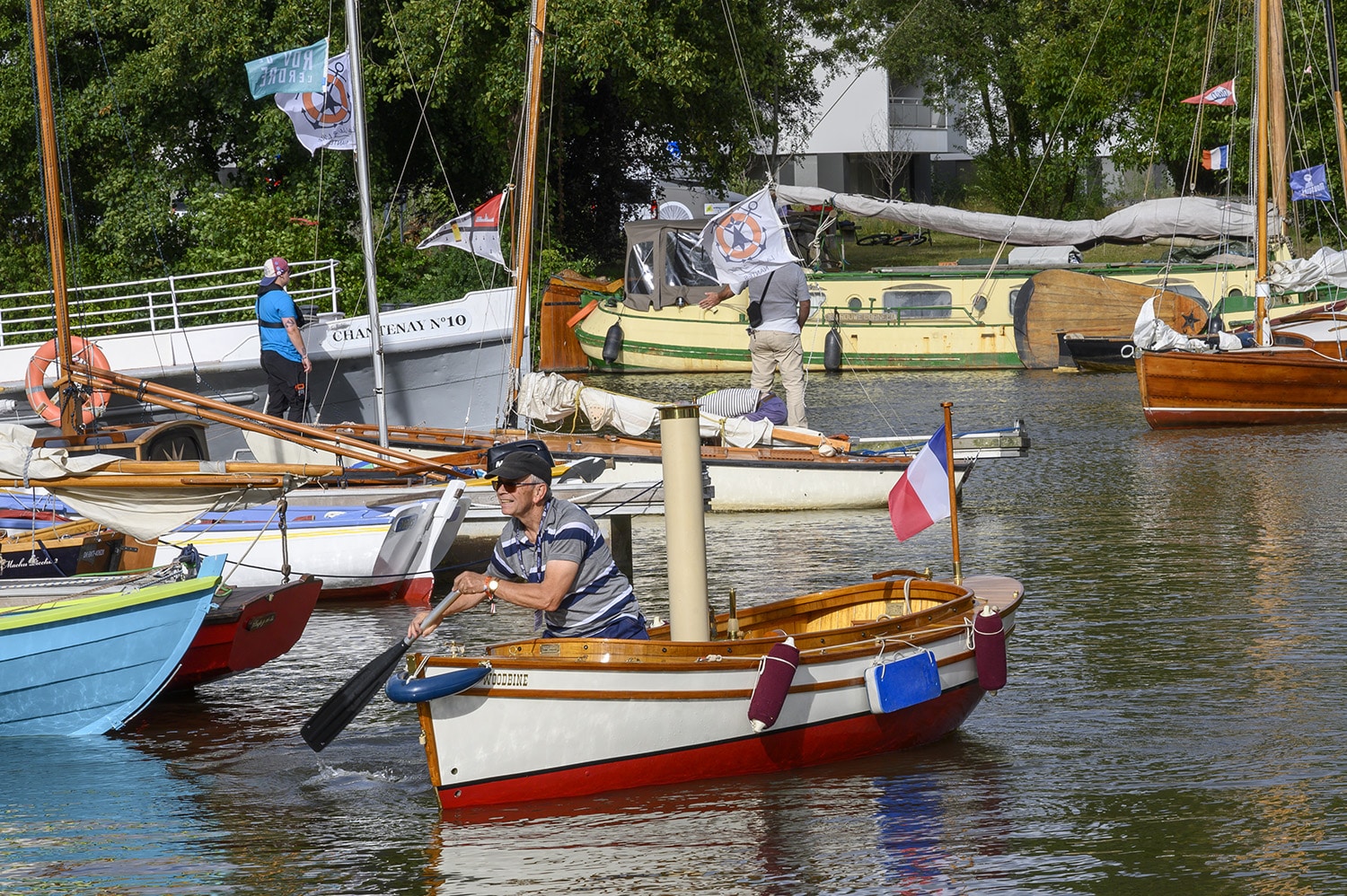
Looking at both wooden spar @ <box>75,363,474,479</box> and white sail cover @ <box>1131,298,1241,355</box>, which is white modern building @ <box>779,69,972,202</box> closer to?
white sail cover @ <box>1131,298,1241,355</box>

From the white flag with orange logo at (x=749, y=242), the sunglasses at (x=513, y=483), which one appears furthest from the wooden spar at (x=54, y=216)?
the sunglasses at (x=513, y=483)

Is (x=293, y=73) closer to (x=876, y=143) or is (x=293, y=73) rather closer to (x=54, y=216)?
(x=54, y=216)

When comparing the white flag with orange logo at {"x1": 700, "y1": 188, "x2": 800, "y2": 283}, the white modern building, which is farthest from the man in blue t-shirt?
the white modern building

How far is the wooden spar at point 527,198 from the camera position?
16344 millimetres

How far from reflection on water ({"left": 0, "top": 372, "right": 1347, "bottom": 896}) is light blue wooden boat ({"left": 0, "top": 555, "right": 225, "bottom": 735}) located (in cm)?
18

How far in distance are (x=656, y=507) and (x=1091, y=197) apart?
4406cm

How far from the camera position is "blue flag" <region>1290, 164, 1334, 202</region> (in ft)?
86.8

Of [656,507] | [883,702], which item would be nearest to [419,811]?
[883,702]

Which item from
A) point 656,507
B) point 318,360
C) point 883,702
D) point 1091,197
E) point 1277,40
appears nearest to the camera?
point 883,702

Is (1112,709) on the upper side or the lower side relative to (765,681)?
lower

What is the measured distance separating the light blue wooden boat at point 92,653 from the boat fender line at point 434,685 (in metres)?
2.23

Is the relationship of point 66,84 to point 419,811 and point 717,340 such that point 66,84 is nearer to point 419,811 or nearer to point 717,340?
point 717,340

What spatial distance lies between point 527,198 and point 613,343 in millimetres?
14359

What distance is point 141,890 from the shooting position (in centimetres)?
662
